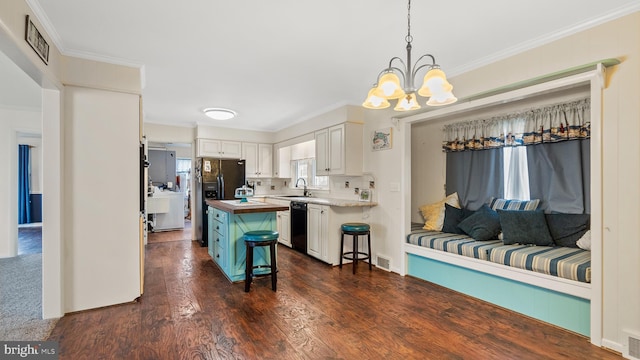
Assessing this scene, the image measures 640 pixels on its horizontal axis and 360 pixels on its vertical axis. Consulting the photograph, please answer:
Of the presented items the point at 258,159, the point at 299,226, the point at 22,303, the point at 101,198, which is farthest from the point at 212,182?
the point at 22,303

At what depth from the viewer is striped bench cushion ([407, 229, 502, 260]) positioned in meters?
3.02

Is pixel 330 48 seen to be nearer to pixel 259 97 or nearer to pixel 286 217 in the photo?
pixel 259 97

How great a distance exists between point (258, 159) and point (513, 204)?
4827mm

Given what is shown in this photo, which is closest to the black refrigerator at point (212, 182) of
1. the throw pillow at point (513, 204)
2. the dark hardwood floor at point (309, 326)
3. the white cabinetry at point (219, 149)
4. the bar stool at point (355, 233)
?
the white cabinetry at point (219, 149)

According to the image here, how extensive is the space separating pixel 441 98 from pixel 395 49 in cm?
99

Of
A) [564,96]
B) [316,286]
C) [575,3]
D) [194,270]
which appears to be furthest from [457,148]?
[194,270]

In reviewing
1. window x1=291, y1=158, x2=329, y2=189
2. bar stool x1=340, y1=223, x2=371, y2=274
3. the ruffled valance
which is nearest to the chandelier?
the ruffled valance

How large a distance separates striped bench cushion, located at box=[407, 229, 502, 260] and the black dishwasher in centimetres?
171

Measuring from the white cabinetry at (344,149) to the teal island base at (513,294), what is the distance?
1.57 metres

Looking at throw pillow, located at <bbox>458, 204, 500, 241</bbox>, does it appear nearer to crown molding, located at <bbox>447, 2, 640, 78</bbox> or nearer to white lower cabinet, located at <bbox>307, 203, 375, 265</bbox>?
white lower cabinet, located at <bbox>307, 203, 375, 265</bbox>

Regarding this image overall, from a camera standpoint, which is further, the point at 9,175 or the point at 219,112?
the point at 219,112

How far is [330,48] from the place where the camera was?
8.81 ft

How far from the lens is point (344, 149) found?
438cm

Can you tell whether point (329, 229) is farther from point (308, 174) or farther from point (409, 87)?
point (409, 87)
